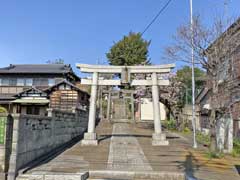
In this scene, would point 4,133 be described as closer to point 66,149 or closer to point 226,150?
point 66,149

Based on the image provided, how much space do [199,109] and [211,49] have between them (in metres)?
13.0

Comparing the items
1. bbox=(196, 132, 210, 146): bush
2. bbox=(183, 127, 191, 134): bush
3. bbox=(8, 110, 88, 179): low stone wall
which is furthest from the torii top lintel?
bbox=(183, 127, 191, 134): bush

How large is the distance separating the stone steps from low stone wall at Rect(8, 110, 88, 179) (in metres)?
1.80

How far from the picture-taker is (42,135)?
8492 mm

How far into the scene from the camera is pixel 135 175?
681 centimetres

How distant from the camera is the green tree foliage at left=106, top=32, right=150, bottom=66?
3744 centimetres

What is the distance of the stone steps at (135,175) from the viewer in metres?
6.74

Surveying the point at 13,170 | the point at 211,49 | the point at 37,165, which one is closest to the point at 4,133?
the point at 13,170

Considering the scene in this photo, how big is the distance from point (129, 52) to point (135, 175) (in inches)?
1257

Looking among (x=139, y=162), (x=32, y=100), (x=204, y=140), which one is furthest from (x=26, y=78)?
(x=139, y=162)

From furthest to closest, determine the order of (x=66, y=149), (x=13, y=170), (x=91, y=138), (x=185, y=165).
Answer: (x=91, y=138), (x=66, y=149), (x=185, y=165), (x=13, y=170)

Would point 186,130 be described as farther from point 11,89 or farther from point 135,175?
point 11,89

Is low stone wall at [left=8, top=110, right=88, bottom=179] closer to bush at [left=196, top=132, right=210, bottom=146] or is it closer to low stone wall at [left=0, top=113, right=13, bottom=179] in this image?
low stone wall at [left=0, top=113, right=13, bottom=179]

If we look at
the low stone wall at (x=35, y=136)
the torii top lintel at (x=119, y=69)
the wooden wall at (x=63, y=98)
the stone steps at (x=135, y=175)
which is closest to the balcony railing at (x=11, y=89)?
the wooden wall at (x=63, y=98)
